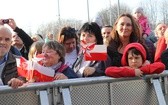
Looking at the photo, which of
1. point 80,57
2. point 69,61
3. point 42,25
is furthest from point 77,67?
point 42,25

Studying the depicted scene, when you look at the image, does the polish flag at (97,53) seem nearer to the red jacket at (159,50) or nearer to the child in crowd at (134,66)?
the child in crowd at (134,66)

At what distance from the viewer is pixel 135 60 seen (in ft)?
11.5

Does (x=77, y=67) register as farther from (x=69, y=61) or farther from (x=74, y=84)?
(x=74, y=84)

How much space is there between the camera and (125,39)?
420 cm

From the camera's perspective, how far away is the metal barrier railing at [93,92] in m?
2.64

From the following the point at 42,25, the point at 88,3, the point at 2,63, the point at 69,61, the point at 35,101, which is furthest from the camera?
the point at 42,25

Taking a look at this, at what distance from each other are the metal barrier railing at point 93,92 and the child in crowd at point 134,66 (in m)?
0.05

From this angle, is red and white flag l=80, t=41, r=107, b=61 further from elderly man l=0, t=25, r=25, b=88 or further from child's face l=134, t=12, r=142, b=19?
child's face l=134, t=12, r=142, b=19

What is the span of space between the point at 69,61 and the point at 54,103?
73.5 inches

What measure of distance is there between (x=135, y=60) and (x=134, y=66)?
60 millimetres

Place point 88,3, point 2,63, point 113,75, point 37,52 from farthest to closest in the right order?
1. point 88,3
2. point 37,52
3. point 2,63
4. point 113,75

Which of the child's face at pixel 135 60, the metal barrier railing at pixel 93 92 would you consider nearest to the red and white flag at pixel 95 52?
the child's face at pixel 135 60

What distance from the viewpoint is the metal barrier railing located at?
104 inches

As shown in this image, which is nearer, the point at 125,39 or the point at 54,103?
the point at 54,103
